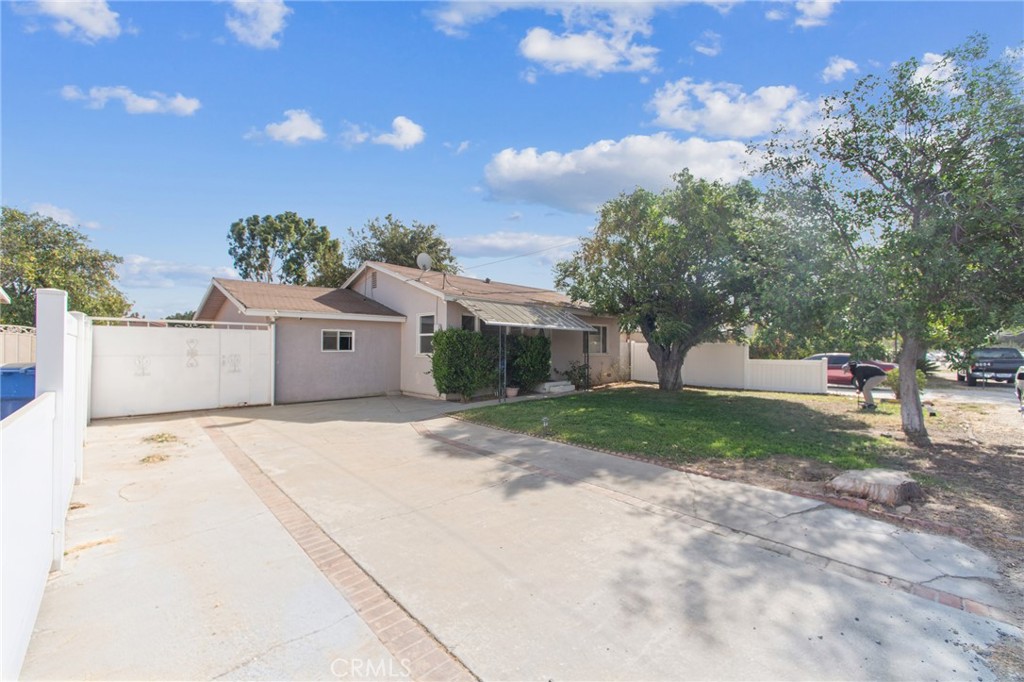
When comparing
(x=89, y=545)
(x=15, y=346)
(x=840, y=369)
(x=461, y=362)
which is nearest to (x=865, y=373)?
(x=840, y=369)

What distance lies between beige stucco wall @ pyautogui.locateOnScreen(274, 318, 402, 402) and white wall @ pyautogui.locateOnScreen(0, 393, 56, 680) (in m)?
10.6

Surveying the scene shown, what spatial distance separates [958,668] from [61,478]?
718 centimetres

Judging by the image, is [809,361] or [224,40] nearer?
[224,40]

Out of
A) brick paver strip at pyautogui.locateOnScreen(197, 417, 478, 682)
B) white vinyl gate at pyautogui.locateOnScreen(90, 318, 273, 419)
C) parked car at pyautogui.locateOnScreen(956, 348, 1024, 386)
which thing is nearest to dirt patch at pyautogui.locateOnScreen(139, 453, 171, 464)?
brick paver strip at pyautogui.locateOnScreen(197, 417, 478, 682)

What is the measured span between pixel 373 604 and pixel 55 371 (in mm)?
3796

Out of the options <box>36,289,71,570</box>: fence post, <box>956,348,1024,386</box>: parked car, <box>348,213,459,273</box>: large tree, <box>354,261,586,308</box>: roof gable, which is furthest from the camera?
<box>348,213,459,273</box>: large tree

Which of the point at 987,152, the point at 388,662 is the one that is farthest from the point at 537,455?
the point at 987,152

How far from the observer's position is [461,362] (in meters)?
13.7

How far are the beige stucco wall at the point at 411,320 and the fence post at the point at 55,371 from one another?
10.1 metres

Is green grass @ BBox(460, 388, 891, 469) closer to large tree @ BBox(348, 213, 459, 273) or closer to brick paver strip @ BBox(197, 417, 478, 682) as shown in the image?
brick paver strip @ BBox(197, 417, 478, 682)

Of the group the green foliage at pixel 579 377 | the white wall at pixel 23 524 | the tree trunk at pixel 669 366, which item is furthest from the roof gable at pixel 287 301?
the white wall at pixel 23 524

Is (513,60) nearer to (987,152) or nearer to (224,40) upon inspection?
(224,40)

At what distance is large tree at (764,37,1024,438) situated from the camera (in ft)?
23.5

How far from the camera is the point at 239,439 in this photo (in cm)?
916
